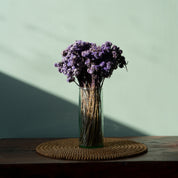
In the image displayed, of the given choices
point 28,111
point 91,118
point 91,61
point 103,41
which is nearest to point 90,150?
point 91,118

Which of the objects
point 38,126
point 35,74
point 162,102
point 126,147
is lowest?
point 126,147

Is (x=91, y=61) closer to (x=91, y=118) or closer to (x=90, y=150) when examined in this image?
(x=91, y=118)

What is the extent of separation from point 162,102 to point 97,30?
1.92 ft

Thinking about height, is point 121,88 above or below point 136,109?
above

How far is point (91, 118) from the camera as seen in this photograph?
1397 mm

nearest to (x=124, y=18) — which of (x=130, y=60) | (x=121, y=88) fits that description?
(x=130, y=60)

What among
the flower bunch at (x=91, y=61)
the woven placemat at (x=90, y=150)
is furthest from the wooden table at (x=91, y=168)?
the flower bunch at (x=91, y=61)

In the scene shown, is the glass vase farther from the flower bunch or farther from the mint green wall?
the mint green wall

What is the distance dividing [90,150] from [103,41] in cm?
74

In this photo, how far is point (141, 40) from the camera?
1855 mm

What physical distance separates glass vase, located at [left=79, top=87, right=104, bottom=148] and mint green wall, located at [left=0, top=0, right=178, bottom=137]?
436 mm

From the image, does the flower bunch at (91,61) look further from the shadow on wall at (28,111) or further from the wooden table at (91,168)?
the shadow on wall at (28,111)

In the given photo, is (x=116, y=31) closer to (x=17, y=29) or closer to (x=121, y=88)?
(x=121, y=88)

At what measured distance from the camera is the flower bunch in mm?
1332
